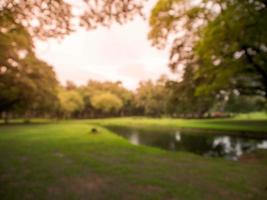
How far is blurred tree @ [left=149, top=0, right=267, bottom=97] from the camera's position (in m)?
11.8

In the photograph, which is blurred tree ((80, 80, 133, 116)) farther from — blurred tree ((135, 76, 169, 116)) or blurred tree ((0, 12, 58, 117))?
blurred tree ((0, 12, 58, 117))

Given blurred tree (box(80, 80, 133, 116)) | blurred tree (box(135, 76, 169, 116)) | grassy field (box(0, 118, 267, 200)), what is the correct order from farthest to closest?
blurred tree (box(80, 80, 133, 116)) < blurred tree (box(135, 76, 169, 116)) < grassy field (box(0, 118, 267, 200))

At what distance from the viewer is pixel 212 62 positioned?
1609 centimetres

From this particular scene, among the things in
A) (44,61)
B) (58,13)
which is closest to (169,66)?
(58,13)

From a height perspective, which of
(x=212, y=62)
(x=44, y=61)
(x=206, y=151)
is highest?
(x=44, y=61)

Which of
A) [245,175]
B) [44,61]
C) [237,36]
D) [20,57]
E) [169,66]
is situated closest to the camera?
[245,175]

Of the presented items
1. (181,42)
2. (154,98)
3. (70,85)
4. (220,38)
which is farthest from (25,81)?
(70,85)

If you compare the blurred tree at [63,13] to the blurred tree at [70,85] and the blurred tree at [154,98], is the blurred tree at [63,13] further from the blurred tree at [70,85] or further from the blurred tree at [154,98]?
the blurred tree at [70,85]

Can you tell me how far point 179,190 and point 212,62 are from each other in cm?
1215

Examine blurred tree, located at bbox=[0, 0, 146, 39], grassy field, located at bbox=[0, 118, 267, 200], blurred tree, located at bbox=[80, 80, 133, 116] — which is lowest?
grassy field, located at bbox=[0, 118, 267, 200]

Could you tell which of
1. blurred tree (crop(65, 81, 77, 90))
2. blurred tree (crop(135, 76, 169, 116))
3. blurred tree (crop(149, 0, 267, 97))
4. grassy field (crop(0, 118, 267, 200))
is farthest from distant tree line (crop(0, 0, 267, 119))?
blurred tree (crop(65, 81, 77, 90))

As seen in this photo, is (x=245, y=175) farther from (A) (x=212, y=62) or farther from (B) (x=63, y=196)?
(A) (x=212, y=62)

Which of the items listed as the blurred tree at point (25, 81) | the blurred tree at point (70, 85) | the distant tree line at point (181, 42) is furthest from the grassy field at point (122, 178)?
the blurred tree at point (70, 85)

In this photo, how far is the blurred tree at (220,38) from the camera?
11789 mm
